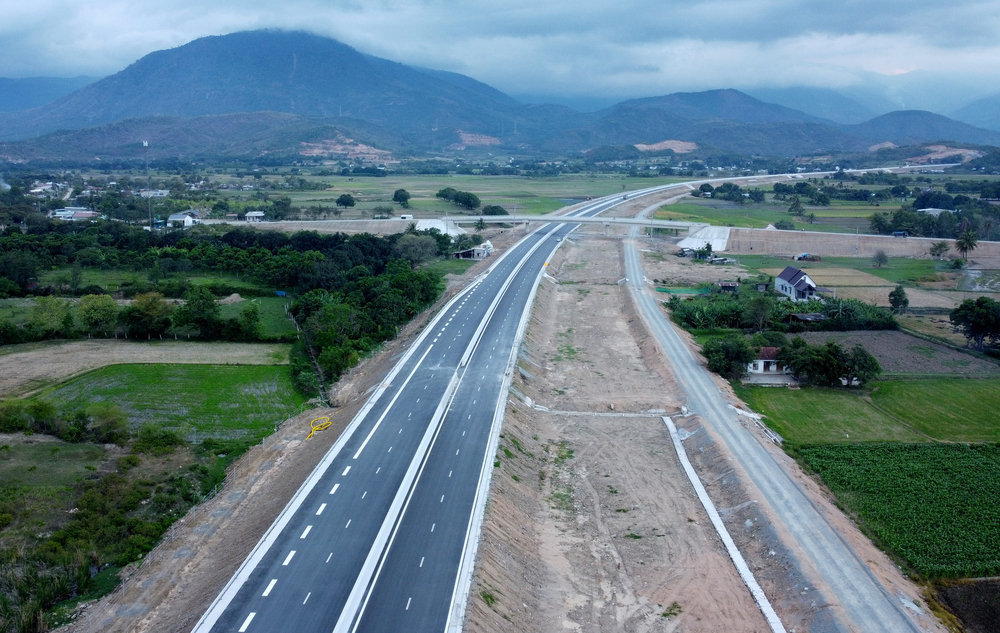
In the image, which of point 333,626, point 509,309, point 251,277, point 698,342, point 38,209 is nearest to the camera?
point 333,626

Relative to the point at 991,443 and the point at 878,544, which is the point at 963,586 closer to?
the point at 878,544

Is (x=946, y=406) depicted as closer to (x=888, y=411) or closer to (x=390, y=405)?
(x=888, y=411)

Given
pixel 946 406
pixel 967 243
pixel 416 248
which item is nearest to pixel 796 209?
pixel 967 243

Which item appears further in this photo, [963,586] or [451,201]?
[451,201]

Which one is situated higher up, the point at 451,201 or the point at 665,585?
the point at 451,201

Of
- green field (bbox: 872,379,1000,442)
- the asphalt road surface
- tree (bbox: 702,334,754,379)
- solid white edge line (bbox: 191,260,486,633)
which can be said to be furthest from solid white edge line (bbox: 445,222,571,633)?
green field (bbox: 872,379,1000,442)

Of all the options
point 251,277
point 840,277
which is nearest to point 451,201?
Answer: point 251,277

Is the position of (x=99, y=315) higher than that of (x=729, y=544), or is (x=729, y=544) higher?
(x=99, y=315)
